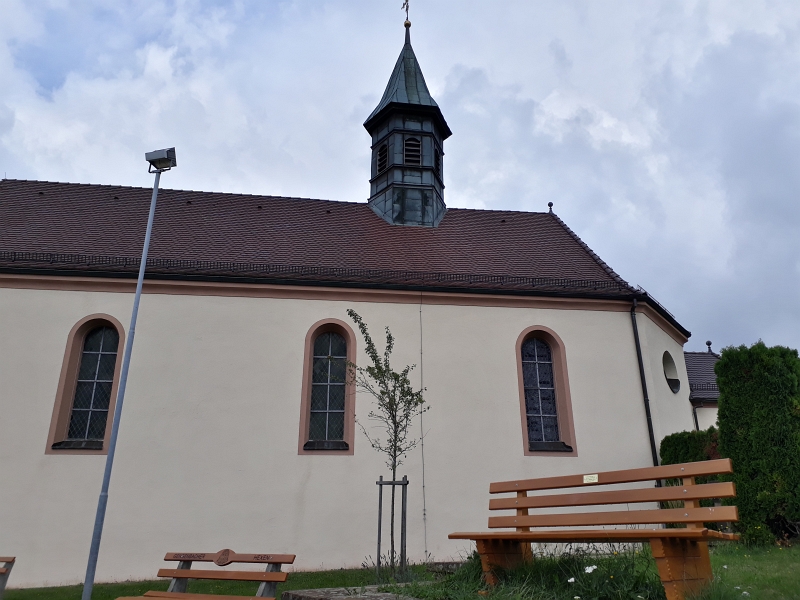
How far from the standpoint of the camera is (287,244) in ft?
43.6

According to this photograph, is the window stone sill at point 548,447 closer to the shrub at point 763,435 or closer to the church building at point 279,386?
the church building at point 279,386

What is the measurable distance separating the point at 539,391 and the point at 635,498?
715 centimetres

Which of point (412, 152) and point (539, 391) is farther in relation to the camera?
point (412, 152)

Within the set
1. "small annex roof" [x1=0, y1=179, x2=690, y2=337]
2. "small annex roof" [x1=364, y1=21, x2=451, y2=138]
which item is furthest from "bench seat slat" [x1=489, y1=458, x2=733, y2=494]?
"small annex roof" [x1=364, y1=21, x2=451, y2=138]

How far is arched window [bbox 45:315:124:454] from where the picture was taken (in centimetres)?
1041

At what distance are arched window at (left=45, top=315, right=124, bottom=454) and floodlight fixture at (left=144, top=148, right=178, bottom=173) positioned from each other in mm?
3452

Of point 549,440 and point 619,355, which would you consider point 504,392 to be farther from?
point 619,355

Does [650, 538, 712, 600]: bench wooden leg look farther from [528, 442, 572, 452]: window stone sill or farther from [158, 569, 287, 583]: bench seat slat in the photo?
[528, 442, 572, 452]: window stone sill

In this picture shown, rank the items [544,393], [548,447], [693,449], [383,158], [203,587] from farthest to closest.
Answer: [383,158]
[544,393]
[548,447]
[693,449]
[203,587]

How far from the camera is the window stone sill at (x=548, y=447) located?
36.8ft

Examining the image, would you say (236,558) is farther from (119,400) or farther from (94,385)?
(94,385)

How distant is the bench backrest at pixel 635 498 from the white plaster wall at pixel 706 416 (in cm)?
1260

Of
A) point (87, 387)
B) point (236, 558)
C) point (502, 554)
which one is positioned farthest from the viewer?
point (87, 387)

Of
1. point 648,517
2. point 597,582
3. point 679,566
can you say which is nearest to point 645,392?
point 597,582
